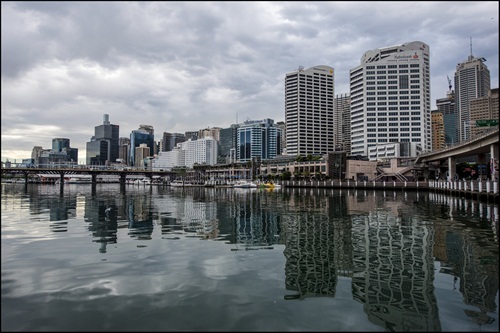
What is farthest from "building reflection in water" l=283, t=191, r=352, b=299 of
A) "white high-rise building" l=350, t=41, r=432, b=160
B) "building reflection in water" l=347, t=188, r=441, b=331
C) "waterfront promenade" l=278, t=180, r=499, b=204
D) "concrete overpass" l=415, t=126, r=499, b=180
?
"white high-rise building" l=350, t=41, r=432, b=160

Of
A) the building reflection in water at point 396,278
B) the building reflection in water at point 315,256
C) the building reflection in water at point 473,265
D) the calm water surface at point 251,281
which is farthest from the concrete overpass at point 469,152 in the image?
the building reflection in water at point 396,278

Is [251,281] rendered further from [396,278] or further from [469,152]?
[469,152]

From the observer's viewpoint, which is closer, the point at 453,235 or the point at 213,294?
the point at 213,294

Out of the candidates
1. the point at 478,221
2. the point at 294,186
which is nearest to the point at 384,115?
the point at 294,186

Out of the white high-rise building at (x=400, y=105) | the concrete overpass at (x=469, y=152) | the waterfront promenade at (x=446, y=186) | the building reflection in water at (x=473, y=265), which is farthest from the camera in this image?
the white high-rise building at (x=400, y=105)

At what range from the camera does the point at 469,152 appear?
8256cm

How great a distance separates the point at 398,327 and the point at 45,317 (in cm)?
1015

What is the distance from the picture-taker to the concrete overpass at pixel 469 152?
63625mm

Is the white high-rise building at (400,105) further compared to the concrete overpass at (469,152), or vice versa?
the white high-rise building at (400,105)

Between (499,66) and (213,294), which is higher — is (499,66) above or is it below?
above

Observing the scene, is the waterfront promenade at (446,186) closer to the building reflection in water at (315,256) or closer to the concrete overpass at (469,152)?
the concrete overpass at (469,152)

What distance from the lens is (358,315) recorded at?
10.6 meters

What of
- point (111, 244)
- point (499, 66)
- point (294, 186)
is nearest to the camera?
point (499, 66)

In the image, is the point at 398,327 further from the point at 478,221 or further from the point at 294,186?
the point at 294,186
